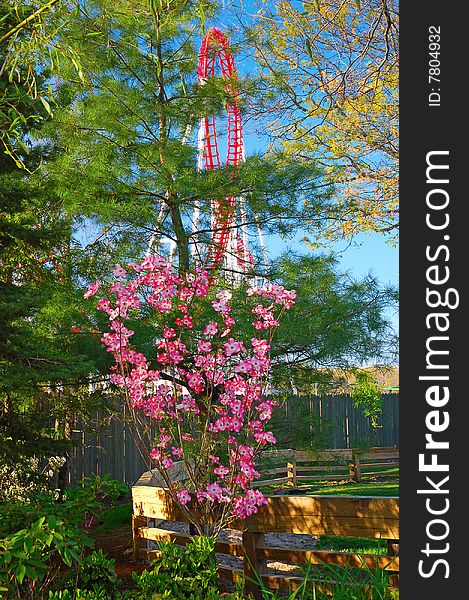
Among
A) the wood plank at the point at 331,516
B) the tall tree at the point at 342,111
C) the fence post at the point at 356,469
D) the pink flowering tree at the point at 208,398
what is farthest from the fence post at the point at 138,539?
the fence post at the point at 356,469

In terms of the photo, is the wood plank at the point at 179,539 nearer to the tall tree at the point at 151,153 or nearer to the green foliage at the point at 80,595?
the green foliage at the point at 80,595

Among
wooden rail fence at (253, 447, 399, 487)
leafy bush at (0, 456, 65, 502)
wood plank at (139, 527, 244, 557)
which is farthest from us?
wooden rail fence at (253, 447, 399, 487)

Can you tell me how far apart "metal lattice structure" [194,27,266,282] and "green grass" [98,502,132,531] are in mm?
2899

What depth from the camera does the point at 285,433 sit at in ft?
23.5

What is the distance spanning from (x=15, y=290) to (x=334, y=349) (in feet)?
10.3

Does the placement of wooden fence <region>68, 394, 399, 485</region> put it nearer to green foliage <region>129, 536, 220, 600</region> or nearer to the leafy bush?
the leafy bush

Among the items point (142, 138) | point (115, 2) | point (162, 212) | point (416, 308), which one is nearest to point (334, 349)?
point (162, 212)

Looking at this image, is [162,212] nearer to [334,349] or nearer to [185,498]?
[334,349]

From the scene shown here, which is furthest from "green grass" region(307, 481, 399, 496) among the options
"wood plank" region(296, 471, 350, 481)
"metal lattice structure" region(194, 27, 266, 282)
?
"metal lattice structure" region(194, 27, 266, 282)

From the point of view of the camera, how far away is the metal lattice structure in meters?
→ 7.45

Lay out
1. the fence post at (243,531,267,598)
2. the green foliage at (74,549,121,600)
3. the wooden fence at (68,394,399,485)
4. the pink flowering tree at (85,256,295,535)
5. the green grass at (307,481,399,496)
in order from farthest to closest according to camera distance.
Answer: the green grass at (307,481,399,496)
the wooden fence at (68,394,399,485)
the fence post at (243,531,267,598)
the pink flowering tree at (85,256,295,535)
the green foliage at (74,549,121,600)

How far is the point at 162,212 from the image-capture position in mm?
7430

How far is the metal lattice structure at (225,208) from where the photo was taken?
745cm

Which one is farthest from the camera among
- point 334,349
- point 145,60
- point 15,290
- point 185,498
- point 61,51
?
point 145,60
